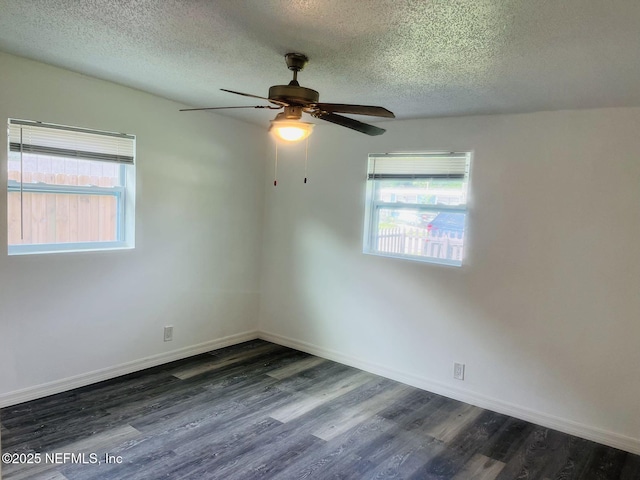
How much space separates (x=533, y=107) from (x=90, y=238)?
11.1 ft

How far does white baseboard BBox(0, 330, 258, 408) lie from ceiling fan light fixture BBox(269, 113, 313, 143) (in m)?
2.41

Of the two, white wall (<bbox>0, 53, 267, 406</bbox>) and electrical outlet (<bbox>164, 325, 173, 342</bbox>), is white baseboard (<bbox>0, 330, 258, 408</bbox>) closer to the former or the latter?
white wall (<bbox>0, 53, 267, 406</bbox>)

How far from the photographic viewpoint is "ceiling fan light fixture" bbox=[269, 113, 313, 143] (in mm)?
2375

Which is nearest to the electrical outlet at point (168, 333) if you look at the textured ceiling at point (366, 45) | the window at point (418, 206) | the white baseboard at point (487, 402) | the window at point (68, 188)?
the window at point (68, 188)

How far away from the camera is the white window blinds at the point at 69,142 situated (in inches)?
115

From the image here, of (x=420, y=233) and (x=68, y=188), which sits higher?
(x=68, y=188)

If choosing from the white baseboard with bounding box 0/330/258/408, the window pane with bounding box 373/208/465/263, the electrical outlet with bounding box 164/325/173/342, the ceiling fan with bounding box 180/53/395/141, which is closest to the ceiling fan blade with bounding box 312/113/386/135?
the ceiling fan with bounding box 180/53/395/141

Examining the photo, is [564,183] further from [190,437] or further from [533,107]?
[190,437]

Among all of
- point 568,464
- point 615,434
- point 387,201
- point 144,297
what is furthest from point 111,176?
point 615,434

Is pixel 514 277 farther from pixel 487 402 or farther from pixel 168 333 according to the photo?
pixel 168 333

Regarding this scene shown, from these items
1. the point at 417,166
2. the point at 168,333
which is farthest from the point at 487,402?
the point at 168,333

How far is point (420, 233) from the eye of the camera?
12.5 feet

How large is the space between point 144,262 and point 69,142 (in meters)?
1.08

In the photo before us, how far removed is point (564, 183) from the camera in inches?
121
